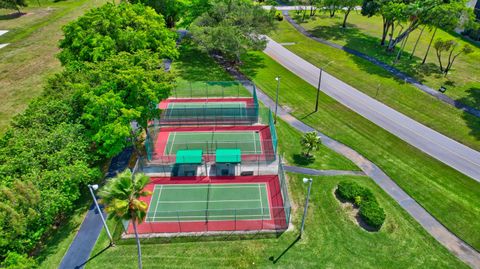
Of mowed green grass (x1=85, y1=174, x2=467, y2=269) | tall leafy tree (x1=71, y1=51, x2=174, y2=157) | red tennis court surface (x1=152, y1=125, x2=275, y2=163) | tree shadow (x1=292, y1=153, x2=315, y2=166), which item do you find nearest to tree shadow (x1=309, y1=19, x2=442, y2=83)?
tree shadow (x1=292, y1=153, x2=315, y2=166)

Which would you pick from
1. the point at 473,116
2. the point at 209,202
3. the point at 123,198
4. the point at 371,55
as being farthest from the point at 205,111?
the point at 371,55

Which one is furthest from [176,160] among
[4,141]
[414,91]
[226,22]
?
[414,91]

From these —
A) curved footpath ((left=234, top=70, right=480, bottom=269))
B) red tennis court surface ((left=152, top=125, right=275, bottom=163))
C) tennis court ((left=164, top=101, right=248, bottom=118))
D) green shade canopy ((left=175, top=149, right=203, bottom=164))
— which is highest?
tennis court ((left=164, top=101, right=248, bottom=118))

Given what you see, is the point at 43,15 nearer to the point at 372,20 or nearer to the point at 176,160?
the point at 176,160

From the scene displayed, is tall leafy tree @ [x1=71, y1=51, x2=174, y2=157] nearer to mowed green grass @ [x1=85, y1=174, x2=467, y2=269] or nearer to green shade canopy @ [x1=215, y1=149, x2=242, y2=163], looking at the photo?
green shade canopy @ [x1=215, y1=149, x2=242, y2=163]

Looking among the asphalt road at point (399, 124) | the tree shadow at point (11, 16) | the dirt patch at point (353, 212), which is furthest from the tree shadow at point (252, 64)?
the tree shadow at point (11, 16)

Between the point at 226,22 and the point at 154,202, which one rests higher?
the point at 226,22
